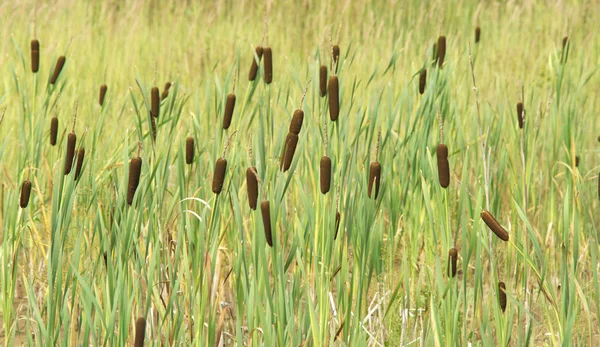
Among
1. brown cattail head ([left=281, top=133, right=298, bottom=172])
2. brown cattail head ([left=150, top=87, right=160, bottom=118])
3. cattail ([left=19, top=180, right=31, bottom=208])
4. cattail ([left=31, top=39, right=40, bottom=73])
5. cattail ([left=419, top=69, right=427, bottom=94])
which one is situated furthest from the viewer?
cattail ([left=31, top=39, right=40, bottom=73])

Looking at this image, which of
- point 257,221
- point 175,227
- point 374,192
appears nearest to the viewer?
point 257,221

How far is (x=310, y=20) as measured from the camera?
6199 millimetres

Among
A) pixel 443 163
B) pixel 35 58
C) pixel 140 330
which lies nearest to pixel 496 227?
pixel 443 163

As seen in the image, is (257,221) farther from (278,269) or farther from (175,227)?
(175,227)

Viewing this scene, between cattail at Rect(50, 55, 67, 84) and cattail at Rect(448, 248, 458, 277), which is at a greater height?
cattail at Rect(50, 55, 67, 84)

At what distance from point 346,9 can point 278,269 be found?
4297 mm

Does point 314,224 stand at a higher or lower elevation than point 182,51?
lower

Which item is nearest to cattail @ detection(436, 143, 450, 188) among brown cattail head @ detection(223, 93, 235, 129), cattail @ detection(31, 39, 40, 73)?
brown cattail head @ detection(223, 93, 235, 129)

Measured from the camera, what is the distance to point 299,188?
6.51 feet

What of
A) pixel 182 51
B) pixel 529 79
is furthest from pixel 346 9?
pixel 529 79

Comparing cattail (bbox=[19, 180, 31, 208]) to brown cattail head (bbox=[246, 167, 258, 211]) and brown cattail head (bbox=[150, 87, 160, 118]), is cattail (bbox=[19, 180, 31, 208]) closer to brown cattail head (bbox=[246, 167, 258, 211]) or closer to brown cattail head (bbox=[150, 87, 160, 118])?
brown cattail head (bbox=[150, 87, 160, 118])

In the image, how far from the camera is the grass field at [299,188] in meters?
2.00

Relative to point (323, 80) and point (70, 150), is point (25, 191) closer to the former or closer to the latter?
point (70, 150)

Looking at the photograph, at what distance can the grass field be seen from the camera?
2.00 m
